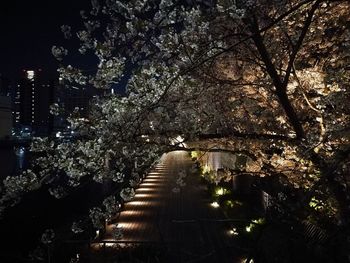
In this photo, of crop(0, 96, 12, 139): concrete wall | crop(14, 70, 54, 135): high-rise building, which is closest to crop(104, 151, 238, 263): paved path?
crop(0, 96, 12, 139): concrete wall

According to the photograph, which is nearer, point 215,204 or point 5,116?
point 215,204

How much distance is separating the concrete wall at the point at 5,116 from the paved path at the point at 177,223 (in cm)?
7767

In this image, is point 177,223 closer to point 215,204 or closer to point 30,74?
point 215,204

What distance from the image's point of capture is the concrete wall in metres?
94.4

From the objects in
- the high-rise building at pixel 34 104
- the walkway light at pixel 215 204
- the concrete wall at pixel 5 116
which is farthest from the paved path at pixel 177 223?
the high-rise building at pixel 34 104

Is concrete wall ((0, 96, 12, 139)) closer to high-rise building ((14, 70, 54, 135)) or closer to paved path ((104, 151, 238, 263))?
high-rise building ((14, 70, 54, 135))

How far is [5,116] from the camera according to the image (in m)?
96.3

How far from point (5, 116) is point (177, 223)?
9083 cm

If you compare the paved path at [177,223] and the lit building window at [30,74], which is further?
the lit building window at [30,74]

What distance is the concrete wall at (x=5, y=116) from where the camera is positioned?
9444 cm

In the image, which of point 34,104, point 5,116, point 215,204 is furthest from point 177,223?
Answer: point 34,104

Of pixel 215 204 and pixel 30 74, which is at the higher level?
pixel 30 74

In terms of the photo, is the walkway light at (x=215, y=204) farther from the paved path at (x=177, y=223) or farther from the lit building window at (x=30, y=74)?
the lit building window at (x=30, y=74)

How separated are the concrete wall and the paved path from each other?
7767cm
